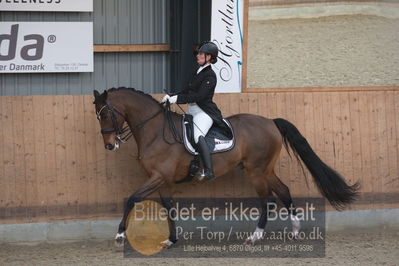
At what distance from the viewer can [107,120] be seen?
782 centimetres

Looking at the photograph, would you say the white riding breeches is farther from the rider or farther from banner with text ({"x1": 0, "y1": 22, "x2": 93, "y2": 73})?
banner with text ({"x1": 0, "y1": 22, "x2": 93, "y2": 73})

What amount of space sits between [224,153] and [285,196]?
1.10m

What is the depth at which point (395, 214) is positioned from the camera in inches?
360

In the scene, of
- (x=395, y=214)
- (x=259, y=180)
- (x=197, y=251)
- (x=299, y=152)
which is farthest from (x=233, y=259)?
(x=395, y=214)

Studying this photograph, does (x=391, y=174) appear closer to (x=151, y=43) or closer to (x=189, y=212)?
(x=189, y=212)

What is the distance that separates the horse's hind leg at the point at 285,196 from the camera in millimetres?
8586

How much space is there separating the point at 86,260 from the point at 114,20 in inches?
155

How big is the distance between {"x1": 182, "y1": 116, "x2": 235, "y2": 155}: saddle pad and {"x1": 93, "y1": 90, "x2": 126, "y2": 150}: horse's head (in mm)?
856

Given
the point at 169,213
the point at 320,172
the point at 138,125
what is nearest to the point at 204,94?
the point at 138,125

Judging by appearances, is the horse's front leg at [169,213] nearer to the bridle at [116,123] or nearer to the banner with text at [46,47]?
the bridle at [116,123]

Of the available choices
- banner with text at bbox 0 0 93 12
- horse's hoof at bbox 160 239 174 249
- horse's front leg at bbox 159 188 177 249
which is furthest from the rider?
banner with text at bbox 0 0 93 12

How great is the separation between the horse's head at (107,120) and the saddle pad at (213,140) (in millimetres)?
856

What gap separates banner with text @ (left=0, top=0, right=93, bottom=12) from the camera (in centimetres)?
928

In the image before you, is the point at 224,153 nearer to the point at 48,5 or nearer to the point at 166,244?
the point at 166,244
